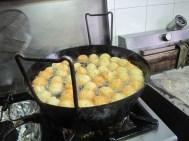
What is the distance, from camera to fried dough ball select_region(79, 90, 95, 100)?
74 centimetres

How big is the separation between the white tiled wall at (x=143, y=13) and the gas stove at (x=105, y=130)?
0.56 meters

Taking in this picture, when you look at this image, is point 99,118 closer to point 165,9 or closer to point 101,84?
point 101,84

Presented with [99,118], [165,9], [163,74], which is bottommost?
[163,74]

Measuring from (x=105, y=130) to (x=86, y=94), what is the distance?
0.50 ft

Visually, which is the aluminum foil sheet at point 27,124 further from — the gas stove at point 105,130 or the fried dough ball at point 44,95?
the fried dough ball at point 44,95

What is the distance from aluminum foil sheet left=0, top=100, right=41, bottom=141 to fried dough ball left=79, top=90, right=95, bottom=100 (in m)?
0.24

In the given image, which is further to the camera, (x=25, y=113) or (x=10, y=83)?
(x=10, y=83)

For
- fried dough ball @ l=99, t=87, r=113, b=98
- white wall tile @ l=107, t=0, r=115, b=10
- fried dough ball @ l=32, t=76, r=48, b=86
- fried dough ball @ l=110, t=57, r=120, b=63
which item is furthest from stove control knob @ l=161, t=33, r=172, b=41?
fried dough ball @ l=32, t=76, r=48, b=86

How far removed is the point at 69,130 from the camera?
2.57 feet

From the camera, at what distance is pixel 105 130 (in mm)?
781

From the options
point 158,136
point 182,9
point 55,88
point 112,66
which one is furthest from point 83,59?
point 182,9

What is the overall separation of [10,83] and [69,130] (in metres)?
0.52

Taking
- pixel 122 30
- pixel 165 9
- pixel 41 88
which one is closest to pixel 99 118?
pixel 41 88

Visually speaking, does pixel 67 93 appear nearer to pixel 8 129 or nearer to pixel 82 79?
pixel 82 79
